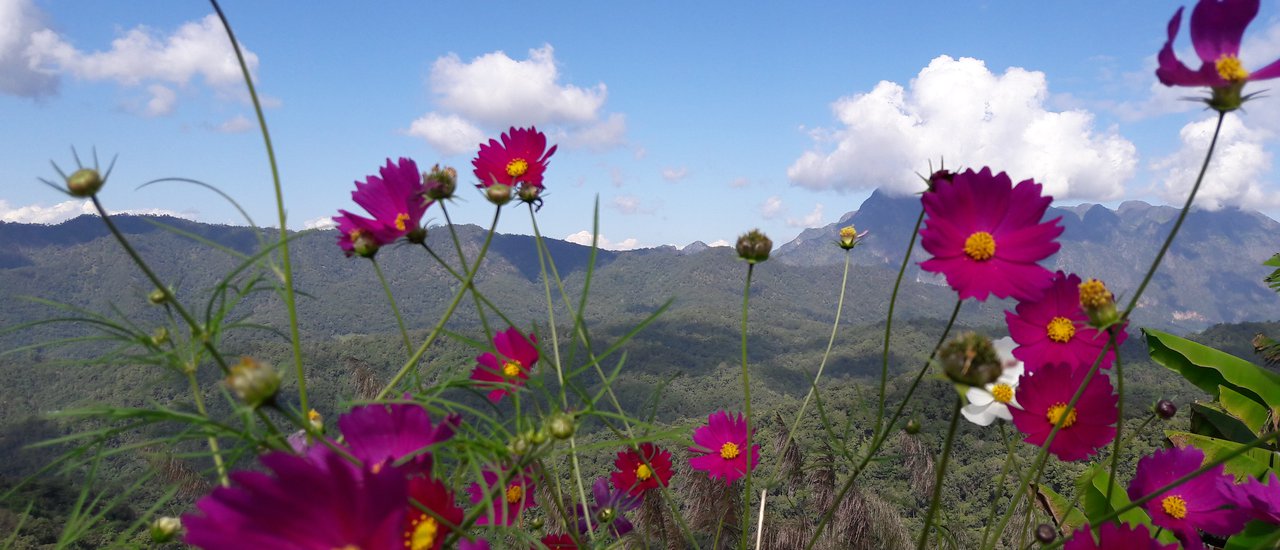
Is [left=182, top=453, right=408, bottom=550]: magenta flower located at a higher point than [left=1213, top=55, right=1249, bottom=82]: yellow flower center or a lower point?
lower

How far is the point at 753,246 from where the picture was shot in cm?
90

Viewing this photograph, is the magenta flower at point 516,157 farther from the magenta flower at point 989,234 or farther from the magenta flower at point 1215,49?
the magenta flower at point 1215,49

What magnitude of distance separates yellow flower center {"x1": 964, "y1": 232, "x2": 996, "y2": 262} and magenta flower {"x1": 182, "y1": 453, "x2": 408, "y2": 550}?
2.16 feet

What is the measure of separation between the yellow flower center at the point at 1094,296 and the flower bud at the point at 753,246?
13.3 inches

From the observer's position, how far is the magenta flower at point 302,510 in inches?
13.7

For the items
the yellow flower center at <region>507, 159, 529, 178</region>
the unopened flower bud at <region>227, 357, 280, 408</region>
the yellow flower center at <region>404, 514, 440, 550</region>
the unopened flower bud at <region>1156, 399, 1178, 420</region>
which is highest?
the yellow flower center at <region>507, 159, 529, 178</region>

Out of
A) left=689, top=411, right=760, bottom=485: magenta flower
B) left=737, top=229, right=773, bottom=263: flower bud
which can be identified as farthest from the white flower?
left=689, top=411, right=760, bottom=485: magenta flower

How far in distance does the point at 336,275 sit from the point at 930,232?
538 feet

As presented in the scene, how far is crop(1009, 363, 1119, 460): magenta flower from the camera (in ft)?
2.71

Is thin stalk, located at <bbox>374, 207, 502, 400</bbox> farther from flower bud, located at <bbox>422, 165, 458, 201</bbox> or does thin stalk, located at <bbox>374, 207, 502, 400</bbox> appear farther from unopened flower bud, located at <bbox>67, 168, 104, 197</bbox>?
unopened flower bud, located at <bbox>67, 168, 104, 197</bbox>

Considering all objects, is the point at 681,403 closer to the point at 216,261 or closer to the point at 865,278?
the point at 865,278

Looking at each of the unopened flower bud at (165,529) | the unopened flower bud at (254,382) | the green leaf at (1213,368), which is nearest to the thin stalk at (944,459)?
the unopened flower bud at (254,382)

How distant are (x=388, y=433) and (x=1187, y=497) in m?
1.02

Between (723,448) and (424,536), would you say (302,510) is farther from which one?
(723,448)
